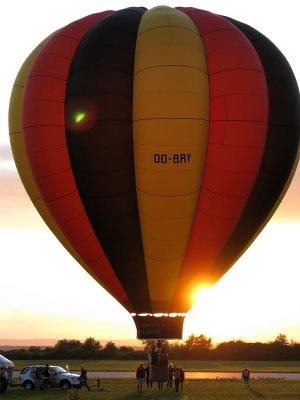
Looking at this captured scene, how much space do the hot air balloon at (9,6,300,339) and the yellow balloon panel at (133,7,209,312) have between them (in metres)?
0.04

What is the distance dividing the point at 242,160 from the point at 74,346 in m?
57.6

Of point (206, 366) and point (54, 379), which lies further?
point (206, 366)

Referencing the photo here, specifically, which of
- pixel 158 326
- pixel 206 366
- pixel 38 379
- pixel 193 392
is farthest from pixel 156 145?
pixel 206 366

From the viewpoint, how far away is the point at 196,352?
77125 mm

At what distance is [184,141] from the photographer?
92.4ft

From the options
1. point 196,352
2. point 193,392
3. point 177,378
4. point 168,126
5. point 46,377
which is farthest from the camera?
point 196,352

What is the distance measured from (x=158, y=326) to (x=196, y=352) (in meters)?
47.8

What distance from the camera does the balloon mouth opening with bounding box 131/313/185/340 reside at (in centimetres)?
3038

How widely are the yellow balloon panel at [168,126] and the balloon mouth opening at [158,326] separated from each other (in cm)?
264

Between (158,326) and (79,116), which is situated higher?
(79,116)

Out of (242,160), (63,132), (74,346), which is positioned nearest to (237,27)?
(242,160)

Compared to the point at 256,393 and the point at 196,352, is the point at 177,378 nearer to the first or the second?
the point at 256,393

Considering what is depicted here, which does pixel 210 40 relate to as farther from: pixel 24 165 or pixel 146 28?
pixel 24 165

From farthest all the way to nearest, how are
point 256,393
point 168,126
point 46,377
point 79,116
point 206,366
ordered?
point 206,366, point 46,377, point 256,393, point 79,116, point 168,126
